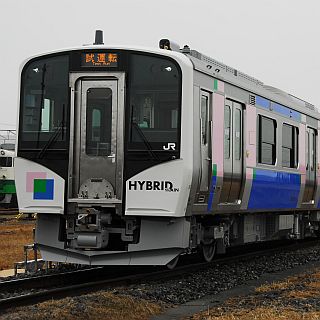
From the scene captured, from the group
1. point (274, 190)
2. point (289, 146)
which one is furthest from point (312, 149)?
point (274, 190)

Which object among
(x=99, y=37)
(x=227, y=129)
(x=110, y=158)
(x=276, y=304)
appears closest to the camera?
(x=276, y=304)

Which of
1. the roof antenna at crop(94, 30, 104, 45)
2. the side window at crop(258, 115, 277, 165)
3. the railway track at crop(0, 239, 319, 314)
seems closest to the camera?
the railway track at crop(0, 239, 319, 314)

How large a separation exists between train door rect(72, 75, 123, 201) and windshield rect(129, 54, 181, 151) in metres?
0.24

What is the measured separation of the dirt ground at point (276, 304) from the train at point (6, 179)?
29.3m

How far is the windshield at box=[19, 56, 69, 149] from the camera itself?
10.4 metres

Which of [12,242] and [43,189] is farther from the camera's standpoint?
[12,242]

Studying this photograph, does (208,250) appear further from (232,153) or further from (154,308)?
(154,308)

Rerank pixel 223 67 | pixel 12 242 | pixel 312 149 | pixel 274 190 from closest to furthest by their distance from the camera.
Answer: pixel 223 67
pixel 274 190
pixel 312 149
pixel 12 242

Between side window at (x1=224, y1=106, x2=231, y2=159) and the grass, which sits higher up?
side window at (x1=224, y1=106, x2=231, y2=159)

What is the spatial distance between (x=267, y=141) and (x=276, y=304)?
16.5 ft

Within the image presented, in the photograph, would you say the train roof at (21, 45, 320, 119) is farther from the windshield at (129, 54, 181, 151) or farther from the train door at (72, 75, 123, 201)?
the train door at (72, 75, 123, 201)

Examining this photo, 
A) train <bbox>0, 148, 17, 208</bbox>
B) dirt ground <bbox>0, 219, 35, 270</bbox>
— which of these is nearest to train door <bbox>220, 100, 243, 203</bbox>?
dirt ground <bbox>0, 219, 35, 270</bbox>

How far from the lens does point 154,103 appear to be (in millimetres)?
10156

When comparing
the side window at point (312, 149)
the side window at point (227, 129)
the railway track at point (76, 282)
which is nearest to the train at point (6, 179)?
the side window at point (312, 149)
